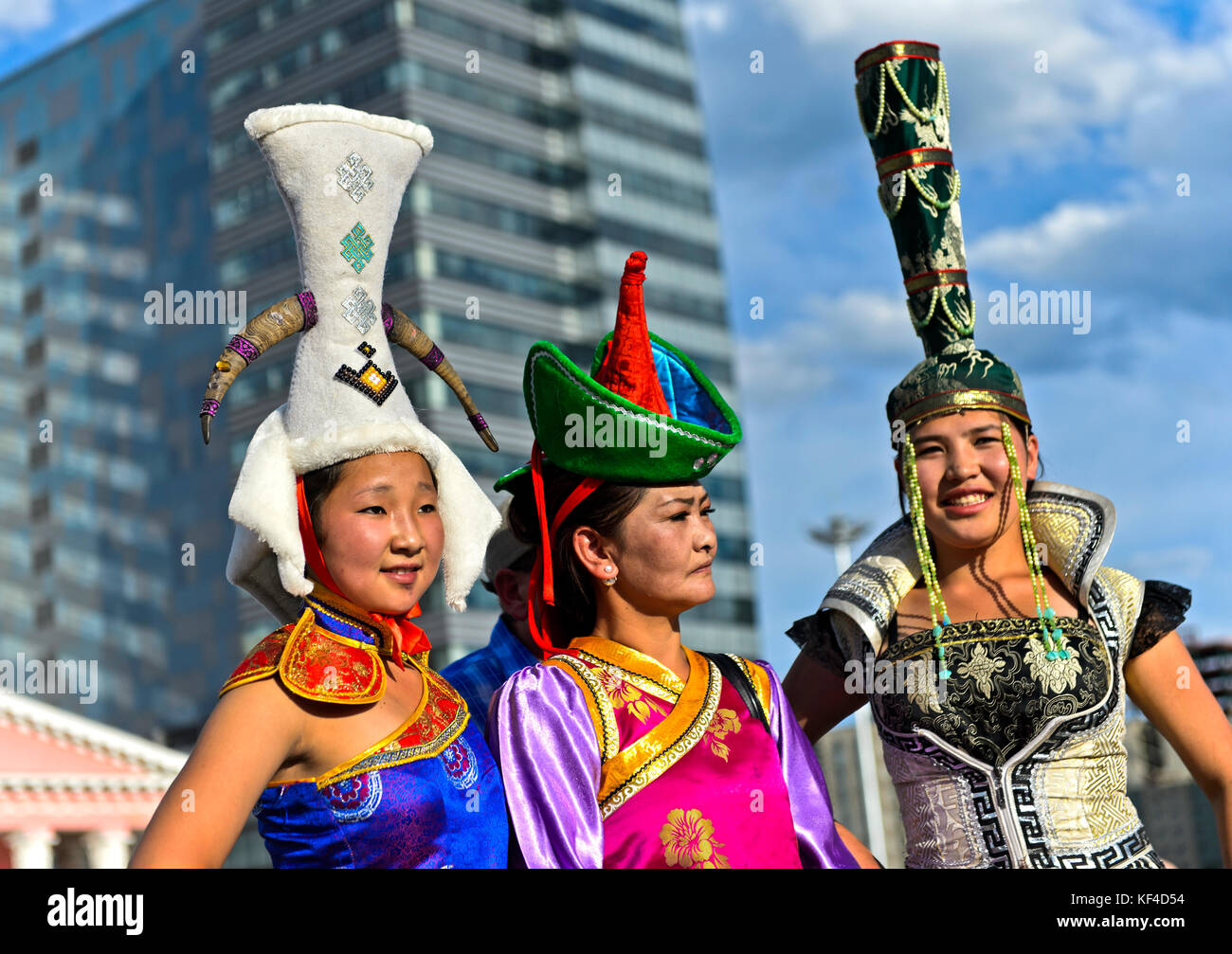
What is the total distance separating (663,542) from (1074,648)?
4.07 ft

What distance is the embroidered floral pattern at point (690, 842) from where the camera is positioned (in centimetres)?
338

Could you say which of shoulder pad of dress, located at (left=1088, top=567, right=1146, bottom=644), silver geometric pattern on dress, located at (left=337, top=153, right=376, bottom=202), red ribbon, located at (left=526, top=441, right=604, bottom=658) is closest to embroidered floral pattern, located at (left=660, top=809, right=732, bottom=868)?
red ribbon, located at (left=526, top=441, right=604, bottom=658)

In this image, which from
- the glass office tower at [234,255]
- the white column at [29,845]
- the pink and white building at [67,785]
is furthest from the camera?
the glass office tower at [234,255]

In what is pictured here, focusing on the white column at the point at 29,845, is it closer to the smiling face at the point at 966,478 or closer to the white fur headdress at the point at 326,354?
the white fur headdress at the point at 326,354

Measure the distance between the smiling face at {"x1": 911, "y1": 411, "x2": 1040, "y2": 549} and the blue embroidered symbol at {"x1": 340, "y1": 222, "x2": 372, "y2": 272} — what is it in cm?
164

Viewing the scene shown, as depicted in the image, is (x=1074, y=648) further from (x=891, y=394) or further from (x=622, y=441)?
(x=622, y=441)

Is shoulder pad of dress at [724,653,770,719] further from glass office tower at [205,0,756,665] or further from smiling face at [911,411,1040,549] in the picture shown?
glass office tower at [205,0,756,665]

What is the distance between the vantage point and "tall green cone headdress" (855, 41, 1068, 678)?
4219 millimetres

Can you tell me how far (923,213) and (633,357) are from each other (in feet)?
3.91

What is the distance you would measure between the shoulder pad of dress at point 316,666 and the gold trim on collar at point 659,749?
0.59 metres

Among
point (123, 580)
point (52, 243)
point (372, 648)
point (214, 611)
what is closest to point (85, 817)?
point (372, 648)

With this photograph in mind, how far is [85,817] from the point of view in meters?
22.1

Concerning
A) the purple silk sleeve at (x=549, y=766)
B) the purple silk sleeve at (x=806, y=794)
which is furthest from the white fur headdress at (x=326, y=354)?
the purple silk sleeve at (x=806, y=794)

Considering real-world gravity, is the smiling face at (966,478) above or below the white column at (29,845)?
above
